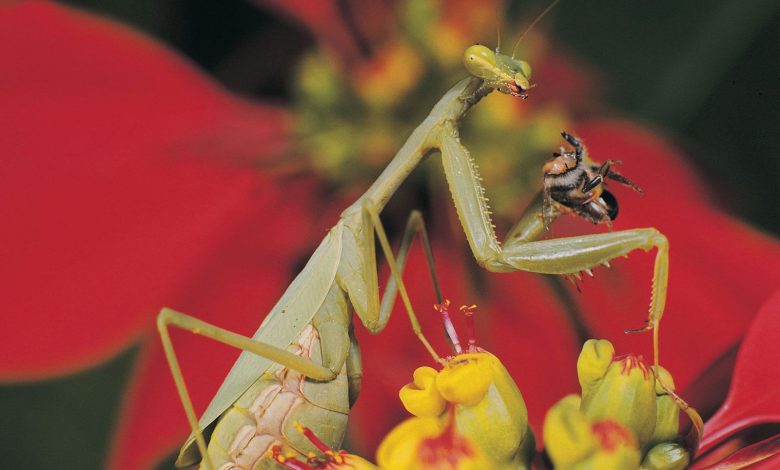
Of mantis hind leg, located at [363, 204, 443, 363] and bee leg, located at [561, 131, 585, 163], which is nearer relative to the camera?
bee leg, located at [561, 131, 585, 163]

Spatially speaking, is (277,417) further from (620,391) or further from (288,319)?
(620,391)

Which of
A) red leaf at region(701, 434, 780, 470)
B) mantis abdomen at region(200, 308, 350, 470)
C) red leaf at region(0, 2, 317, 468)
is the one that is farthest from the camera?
red leaf at region(0, 2, 317, 468)

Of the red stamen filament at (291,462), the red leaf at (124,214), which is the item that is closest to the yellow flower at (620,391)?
the red stamen filament at (291,462)

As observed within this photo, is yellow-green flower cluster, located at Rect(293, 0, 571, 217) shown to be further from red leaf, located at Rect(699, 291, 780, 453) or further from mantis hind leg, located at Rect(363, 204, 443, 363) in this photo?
red leaf, located at Rect(699, 291, 780, 453)

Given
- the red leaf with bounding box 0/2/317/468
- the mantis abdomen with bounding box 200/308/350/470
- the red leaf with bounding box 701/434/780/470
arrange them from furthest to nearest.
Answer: the red leaf with bounding box 0/2/317/468 → the mantis abdomen with bounding box 200/308/350/470 → the red leaf with bounding box 701/434/780/470

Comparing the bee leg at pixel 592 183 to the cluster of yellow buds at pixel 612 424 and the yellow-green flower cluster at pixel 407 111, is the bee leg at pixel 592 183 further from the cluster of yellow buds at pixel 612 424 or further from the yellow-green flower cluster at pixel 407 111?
the yellow-green flower cluster at pixel 407 111

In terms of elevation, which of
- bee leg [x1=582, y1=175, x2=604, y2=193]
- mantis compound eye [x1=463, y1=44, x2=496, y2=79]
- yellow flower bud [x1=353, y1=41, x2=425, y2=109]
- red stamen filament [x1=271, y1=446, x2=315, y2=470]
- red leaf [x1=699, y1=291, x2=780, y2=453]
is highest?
yellow flower bud [x1=353, y1=41, x2=425, y2=109]

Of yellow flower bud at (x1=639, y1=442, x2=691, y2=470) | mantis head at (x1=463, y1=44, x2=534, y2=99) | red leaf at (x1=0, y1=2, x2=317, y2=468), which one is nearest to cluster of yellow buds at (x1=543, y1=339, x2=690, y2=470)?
yellow flower bud at (x1=639, y1=442, x2=691, y2=470)

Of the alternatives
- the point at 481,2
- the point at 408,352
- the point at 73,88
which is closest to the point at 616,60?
the point at 481,2
